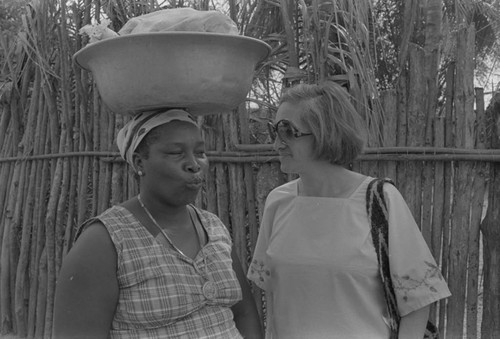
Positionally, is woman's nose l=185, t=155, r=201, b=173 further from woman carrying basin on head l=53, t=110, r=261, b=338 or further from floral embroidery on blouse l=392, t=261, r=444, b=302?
floral embroidery on blouse l=392, t=261, r=444, b=302

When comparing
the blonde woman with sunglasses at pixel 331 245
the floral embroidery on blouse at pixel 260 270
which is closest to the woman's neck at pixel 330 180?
the blonde woman with sunglasses at pixel 331 245

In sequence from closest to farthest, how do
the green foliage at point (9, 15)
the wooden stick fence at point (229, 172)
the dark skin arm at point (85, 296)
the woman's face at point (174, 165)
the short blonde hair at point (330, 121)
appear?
the dark skin arm at point (85, 296), the woman's face at point (174, 165), the short blonde hair at point (330, 121), the wooden stick fence at point (229, 172), the green foliage at point (9, 15)

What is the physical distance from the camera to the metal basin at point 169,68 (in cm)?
201

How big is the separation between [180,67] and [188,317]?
0.85 metres

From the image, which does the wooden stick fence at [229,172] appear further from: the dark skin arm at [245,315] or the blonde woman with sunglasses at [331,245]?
the dark skin arm at [245,315]

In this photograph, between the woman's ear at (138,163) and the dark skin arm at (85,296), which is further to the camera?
the woman's ear at (138,163)

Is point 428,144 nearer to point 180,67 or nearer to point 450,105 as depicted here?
point 450,105

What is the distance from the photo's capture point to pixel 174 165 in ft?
7.08

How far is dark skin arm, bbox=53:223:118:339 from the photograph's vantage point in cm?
195

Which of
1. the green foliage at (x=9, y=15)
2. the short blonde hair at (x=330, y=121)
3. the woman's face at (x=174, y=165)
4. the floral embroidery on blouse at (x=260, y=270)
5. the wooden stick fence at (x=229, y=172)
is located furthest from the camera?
the green foliage at (x=9, y=15)

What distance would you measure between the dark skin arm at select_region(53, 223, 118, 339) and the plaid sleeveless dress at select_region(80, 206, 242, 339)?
0.17 feet

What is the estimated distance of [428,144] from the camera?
341 cm

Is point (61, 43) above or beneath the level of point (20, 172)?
above

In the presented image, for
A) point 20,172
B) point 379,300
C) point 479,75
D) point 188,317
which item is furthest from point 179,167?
point 479,75
